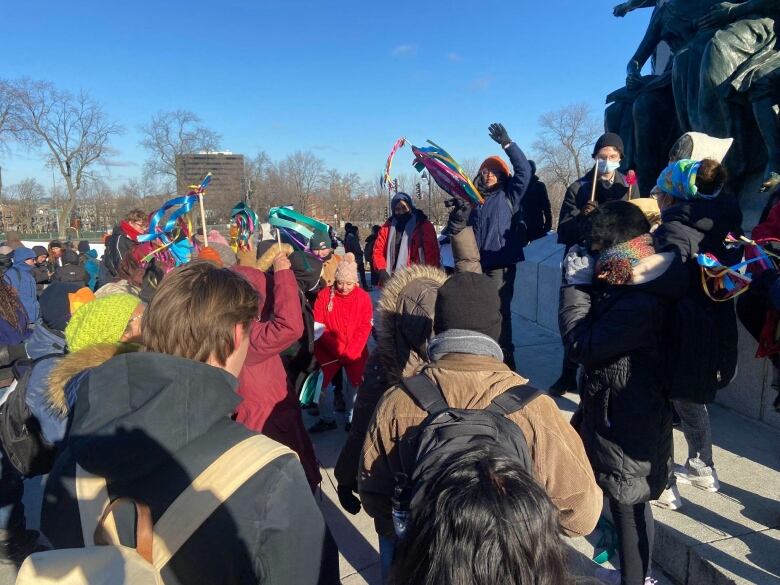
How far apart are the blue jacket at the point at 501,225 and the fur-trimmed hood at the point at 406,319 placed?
238 cm

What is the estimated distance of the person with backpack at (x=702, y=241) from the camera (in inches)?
104

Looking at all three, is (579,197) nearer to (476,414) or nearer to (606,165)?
(606,165)

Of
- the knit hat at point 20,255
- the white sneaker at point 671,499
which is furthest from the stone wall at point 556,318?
the knit hat at point 20,255

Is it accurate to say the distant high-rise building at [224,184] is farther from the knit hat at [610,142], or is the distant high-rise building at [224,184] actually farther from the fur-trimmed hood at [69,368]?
the fur-trimmed hood at [69,368]

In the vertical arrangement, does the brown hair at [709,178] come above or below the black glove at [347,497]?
above

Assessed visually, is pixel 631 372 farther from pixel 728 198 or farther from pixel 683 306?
pixel 728 198

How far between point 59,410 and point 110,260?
616 centimetres

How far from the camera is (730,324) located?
272cm

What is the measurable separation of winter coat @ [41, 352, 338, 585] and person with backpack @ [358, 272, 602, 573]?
326mm

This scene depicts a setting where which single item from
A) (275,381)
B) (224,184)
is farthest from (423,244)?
(224,184)

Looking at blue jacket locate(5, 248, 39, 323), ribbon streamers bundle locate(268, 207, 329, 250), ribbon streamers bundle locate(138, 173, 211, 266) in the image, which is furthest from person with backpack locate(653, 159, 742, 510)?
blue jacket locate(5, 248, 39, 323)

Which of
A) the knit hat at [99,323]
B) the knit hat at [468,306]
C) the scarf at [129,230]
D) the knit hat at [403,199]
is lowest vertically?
the knit hat at [99,323]

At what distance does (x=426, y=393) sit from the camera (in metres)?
1.55

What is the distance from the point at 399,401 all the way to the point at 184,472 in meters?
0.66
